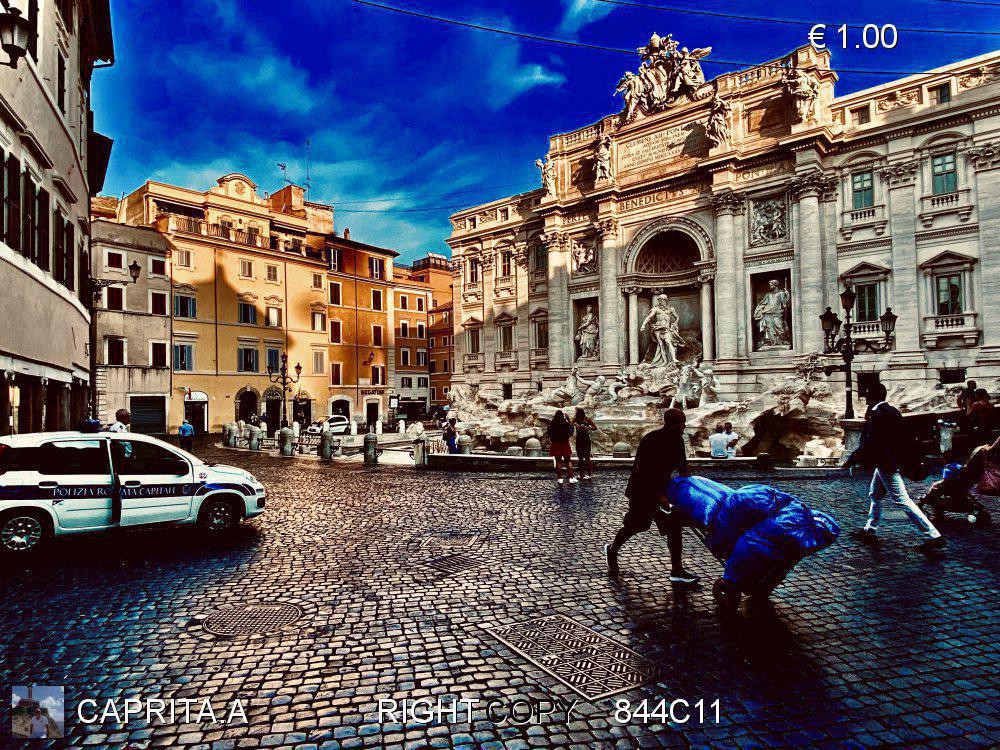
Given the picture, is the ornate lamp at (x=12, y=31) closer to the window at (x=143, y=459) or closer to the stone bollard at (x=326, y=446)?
the window at (x=143, y=459)

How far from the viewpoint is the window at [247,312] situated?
131ft

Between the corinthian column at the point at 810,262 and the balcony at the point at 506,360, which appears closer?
the corinthian column at the point at 810,262

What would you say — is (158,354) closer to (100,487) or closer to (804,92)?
(100,487)

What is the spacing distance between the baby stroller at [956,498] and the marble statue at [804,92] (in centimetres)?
2328

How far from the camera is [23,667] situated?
Result: 163 inches

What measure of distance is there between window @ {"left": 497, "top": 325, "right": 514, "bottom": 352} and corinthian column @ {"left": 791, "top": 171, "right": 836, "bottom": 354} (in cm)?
1882

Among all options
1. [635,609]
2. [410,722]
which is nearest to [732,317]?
[635,609]

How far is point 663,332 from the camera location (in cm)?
3014

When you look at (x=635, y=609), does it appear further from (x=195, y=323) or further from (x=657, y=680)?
(x=195, y=323)

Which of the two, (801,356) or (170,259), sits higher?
(170,259)

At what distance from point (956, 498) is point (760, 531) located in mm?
5715

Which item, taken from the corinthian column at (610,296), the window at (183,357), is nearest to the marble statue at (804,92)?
the corinthian column at (610,296)

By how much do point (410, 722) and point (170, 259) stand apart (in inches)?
1576

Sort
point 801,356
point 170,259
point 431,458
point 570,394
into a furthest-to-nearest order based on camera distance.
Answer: point 170,259 < point 570,394 < point 801,356 < point 431,458
